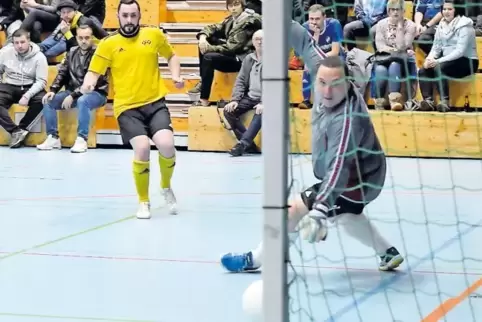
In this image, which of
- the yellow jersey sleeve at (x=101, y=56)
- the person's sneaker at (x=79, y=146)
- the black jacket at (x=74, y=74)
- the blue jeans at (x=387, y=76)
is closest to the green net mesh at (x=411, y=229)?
the blue jeans at (x=387, y=76)

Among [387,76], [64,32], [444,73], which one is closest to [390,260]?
[387,76]

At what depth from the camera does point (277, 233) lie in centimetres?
249

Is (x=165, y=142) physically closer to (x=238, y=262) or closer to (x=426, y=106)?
(x=238, y=262)

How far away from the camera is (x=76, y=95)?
10883mm

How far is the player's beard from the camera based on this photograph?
6047 millimetres

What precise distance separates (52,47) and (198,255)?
8.05 meters

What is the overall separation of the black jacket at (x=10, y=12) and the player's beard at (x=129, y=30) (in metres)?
7.02

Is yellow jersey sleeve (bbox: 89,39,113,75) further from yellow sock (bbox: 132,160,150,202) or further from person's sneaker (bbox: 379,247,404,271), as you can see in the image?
person's sneaker (bbox: 379,247,404,271)

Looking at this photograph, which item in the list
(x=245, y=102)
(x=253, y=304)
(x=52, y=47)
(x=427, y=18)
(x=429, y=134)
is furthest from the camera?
(x=52, y=47)

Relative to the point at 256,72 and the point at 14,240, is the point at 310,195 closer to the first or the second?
the point at 14,240

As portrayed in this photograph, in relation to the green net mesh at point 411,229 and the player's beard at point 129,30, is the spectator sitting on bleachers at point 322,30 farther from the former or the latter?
the player's beard at point 129,30

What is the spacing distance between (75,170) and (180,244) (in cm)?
396

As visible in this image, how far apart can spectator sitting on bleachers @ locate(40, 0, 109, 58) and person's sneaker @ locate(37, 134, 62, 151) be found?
160 cm

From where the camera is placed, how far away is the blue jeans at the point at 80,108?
35.2 feet
